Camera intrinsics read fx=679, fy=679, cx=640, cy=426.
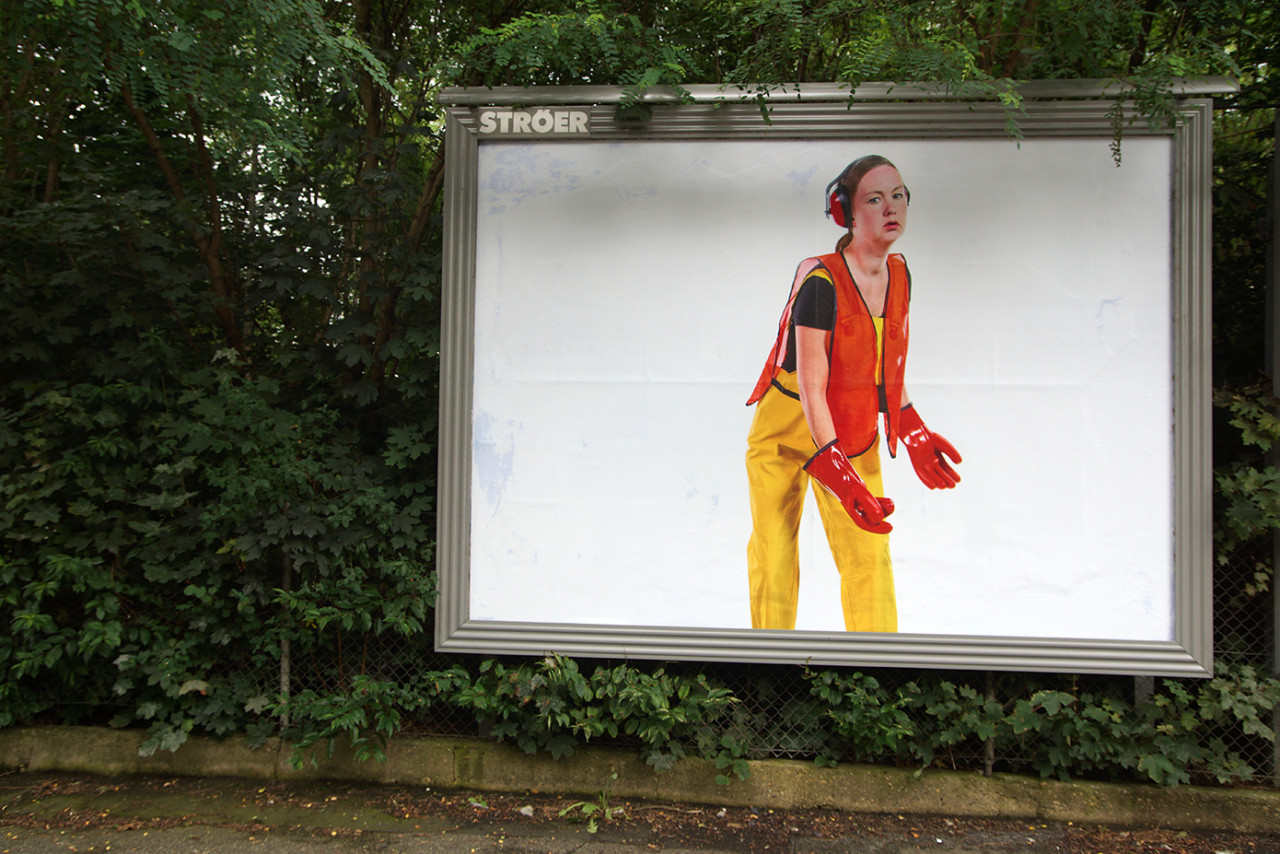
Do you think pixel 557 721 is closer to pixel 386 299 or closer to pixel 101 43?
pixel 386 299

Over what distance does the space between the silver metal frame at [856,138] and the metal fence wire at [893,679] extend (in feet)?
0.78

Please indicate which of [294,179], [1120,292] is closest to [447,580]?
[294,179]

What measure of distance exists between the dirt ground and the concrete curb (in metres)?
0.06

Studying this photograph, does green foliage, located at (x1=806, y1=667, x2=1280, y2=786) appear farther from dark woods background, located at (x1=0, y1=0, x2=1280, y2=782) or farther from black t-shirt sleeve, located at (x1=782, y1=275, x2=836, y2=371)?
black t-shirt sleeve, located at (x1=782, y1=275, x2=836, y2=371)

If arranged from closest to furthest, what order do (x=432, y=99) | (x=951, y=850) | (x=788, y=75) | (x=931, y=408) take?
(x=951, y=850) → (x=931, y=408) → (x=788, y=75) → (x=432, y=99)

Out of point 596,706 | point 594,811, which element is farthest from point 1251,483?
point 594,811

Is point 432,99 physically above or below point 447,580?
above

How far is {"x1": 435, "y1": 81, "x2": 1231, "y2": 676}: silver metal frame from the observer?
363 centimetres

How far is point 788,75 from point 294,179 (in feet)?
10.4

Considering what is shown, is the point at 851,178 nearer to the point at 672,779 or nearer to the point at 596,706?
the point at 596,706

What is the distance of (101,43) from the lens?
3.77 m

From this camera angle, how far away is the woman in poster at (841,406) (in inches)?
148

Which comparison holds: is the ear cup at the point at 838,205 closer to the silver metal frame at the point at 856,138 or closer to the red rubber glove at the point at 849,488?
the silver metal frame at the point at 856,138

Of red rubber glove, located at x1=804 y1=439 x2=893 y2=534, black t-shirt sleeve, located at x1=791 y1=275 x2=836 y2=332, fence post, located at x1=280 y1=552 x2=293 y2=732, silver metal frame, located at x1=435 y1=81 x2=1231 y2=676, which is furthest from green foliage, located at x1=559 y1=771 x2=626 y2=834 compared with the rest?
black t-shirt sleeve, located at x1=791 y1=275 x2=836 y2=332
